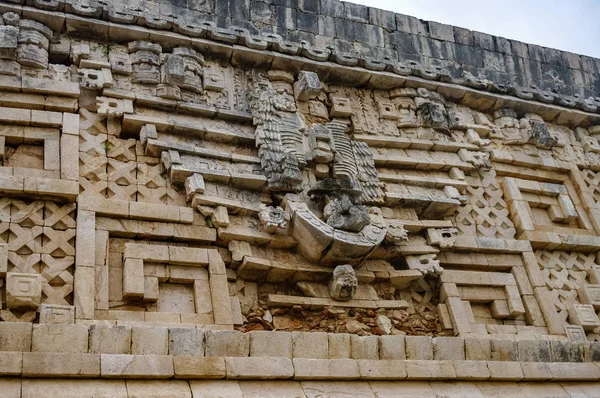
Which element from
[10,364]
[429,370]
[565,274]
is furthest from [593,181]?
[10,364]

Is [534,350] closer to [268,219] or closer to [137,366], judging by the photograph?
[268,219]

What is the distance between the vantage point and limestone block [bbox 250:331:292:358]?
23.1ft

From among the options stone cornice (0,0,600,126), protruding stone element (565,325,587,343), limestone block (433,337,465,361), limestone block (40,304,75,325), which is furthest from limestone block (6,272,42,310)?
protruding stone element (565,325,587,343)

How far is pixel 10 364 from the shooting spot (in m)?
6.02

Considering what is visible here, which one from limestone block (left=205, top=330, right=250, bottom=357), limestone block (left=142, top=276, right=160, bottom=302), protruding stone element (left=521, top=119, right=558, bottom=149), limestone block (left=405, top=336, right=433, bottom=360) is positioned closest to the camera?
limestone block (left=205, top=330, right=250, bottom=357)

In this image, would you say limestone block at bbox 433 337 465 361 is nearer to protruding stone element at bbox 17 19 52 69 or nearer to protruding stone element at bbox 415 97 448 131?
protruding stone element at bbox 415 97 448 131

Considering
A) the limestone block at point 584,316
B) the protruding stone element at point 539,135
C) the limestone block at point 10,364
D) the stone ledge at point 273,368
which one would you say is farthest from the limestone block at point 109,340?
the protruding stone element at point 539,135

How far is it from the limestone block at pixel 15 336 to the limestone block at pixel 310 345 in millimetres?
2245

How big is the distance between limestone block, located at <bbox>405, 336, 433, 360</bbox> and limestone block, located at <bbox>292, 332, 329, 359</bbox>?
879mm

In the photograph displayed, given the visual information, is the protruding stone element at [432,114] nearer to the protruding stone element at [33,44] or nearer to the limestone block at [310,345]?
the limestone block at [310,345]

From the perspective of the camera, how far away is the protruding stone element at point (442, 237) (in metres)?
9.26

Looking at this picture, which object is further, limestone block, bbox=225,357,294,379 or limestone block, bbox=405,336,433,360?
limestone block, bbox=405,336,433,360

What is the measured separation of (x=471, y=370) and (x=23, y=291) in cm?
410

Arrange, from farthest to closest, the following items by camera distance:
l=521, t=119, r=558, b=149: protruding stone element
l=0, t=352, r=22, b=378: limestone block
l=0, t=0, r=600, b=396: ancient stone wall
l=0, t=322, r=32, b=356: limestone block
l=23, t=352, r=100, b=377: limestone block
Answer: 1. l=521, t=119, r=558, b=149: protruding stone element
2. l=0, t=0, r=600, b=396: ancient stone wall
3. l=0, t=322, r=32, b=356: limestone block
4. l=23, t=352, r=100, b=377: limestone block
5. l=0, t=352, r=22, b=378: limestone block
